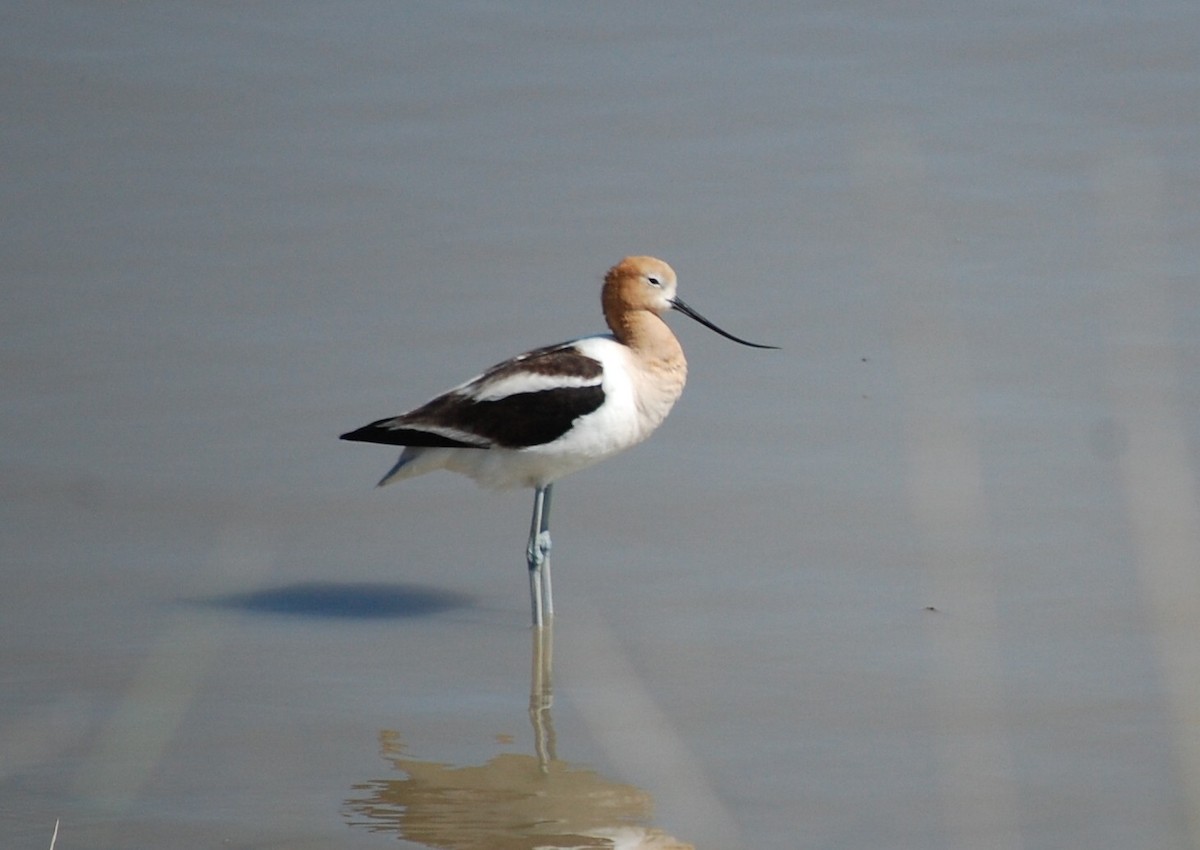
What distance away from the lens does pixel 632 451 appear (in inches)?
296

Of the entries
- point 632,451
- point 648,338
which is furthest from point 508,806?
point 632,451

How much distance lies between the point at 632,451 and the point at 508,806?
2843 mm

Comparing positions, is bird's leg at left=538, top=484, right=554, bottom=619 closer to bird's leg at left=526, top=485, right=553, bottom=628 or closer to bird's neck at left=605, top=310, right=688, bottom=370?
bird's leg at left=526, top=485, right=553, bottom=628

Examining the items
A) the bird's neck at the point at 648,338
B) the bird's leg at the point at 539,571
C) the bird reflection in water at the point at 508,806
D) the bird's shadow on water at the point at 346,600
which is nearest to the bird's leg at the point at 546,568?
the bird's leg at the point at 539,571

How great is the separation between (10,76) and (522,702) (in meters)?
7.55

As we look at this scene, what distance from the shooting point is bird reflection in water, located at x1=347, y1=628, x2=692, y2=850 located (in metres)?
4.57

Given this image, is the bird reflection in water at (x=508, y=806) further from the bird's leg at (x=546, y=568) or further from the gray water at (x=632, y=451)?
the bird's leg at (x=546, y=568)

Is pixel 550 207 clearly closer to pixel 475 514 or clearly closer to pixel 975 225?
pixel 975 225

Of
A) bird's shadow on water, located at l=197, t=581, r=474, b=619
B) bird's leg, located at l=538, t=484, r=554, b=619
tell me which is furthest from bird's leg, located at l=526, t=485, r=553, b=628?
bird's shadow on water, located at l=197, t=581, r=474, b=619

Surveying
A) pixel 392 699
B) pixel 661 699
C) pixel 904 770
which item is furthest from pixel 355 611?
pixel 904 770

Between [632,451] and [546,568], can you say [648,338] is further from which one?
[632,451]

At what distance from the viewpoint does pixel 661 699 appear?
17.9 ft

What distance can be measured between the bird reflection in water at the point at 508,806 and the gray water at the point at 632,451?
0.06 ft

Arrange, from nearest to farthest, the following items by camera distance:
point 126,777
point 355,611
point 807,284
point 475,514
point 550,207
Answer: point 126,777, point 355,611, point 475,514, point 807,284, point 550,207
